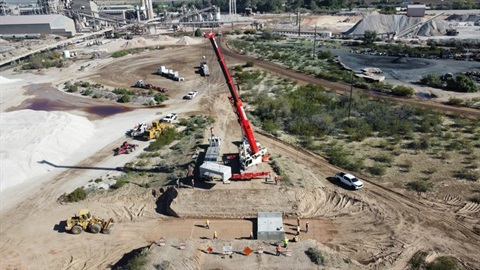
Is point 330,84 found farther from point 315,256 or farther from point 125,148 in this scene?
point 315,256

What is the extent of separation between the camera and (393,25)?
373 feet

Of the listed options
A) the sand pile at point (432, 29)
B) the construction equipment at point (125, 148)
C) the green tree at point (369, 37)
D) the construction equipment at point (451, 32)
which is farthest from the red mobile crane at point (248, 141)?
the construction equipment at point (451, 32)

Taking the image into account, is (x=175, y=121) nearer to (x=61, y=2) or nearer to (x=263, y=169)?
(x=263, y=169)

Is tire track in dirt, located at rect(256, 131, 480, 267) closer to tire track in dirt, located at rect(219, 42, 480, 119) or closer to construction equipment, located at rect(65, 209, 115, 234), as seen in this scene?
construction equipment, located at rect(65, 209, 115, 234)

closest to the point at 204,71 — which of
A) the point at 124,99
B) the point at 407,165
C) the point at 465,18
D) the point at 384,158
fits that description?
the point at 124,99

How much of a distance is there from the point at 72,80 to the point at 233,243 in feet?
205

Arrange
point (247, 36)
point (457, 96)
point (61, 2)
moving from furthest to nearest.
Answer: point (61, 2) → point (247, 36) → point (457, 96)

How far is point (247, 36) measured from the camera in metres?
119

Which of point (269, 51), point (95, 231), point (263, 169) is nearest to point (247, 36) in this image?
point (269, 51)

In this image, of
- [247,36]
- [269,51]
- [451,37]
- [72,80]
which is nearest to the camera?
[72,80]

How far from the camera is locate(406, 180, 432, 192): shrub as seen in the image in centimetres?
3071

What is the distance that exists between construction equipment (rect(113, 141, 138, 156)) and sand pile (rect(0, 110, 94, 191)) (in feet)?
18.0

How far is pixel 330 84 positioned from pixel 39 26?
370 feet

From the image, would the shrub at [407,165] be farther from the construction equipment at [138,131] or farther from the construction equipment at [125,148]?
the construction equipment at [138,131]
